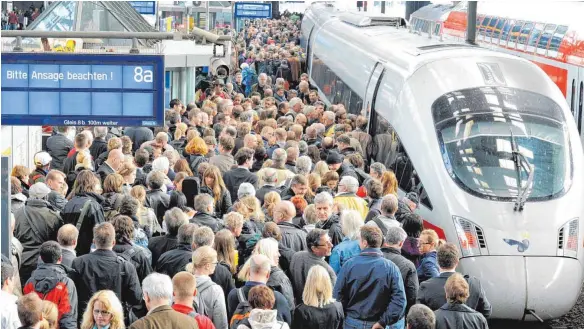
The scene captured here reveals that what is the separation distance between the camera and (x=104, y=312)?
7.19 meters

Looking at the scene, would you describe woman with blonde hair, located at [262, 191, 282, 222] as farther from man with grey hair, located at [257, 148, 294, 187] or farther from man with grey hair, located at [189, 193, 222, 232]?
man with grey hair, located at [257, 148, 294, 187]

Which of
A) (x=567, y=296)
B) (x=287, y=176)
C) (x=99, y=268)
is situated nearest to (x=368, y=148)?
(x=287, y=176)

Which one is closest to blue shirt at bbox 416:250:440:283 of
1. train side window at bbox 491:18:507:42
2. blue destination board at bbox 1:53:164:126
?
blue destination board at bbox 1:53:164:126

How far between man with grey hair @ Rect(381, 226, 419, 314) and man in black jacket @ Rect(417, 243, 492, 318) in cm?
24

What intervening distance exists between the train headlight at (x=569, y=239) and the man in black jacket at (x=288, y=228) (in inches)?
113

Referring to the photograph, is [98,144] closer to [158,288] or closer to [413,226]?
[413,226]

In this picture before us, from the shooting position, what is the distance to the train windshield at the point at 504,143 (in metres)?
12.1

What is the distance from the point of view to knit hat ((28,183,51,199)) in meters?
11.0

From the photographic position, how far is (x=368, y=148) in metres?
17.0

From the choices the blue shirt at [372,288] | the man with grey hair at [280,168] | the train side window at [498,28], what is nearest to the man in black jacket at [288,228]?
the blue shirt at [372,288]

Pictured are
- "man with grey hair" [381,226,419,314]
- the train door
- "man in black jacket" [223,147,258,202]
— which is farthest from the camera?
the train door

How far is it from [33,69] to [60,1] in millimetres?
11824

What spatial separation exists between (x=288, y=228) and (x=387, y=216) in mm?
1097

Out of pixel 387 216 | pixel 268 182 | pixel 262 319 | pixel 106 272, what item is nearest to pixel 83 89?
pixel 268 182
